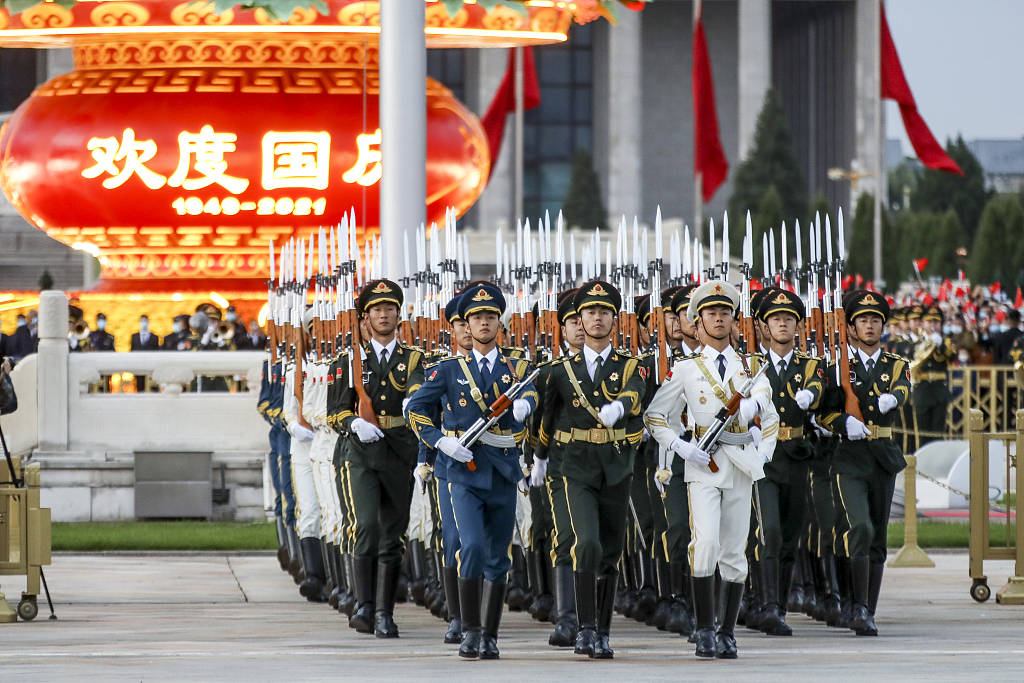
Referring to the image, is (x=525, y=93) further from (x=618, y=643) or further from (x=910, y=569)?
(x=618, y=643)

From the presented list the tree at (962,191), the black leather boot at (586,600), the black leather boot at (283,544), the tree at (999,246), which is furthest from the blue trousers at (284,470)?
the tree at (962,191)

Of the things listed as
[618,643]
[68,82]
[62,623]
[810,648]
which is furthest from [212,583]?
[68,82]

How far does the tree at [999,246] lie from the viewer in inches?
1714

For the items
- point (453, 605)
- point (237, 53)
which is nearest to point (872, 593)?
point (453, 605)

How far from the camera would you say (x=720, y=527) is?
10062mm

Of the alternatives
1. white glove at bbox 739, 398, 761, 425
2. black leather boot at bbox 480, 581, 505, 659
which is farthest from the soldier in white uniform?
black leather boot at bbox 480, 581, 505, 659

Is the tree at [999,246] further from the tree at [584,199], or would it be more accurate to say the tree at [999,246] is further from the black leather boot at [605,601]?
the black leather boot at [605,601]

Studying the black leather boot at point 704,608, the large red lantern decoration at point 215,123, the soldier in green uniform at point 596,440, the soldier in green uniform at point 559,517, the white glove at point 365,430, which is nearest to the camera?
the black leather boot at point 704,608

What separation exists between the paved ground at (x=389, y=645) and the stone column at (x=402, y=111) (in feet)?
10.3

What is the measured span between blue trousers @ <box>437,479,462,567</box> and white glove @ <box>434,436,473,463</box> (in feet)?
1.09

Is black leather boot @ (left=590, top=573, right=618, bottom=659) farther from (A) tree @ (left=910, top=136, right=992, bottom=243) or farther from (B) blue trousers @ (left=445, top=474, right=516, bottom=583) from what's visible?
(A) tree @ (left=910, top=136, right=992, bottom=243)

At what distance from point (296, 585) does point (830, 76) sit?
187 feet

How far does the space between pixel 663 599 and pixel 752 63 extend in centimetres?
5299

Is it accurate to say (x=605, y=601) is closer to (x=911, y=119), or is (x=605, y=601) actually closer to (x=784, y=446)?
(x=784, y=446)
